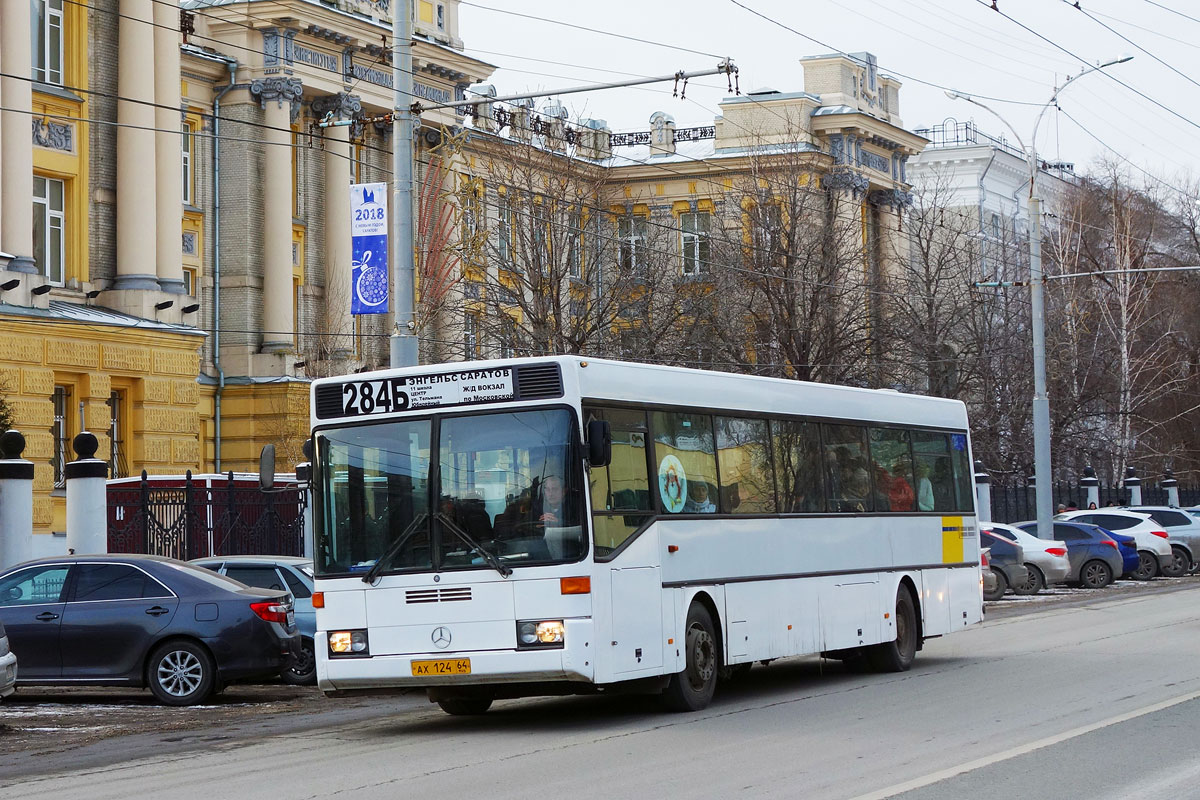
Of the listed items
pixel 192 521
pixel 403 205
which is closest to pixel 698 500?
pixel 403 205

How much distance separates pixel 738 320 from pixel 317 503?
1249 inches

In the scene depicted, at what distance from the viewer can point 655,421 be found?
15.0m

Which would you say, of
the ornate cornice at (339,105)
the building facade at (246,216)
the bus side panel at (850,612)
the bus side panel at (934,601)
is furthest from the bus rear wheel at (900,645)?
the ornate cornice at (339,105)

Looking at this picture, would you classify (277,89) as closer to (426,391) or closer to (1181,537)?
(1181,537)

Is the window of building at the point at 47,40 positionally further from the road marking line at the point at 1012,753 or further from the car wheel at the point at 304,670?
the road marking line at the point at 1012,753

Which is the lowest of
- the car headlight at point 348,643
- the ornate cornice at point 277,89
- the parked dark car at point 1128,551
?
the car headlight at point 348,643

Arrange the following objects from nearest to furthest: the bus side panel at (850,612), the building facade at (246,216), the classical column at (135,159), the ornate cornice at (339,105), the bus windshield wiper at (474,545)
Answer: the bus windshield wiper at (474,545) → the bus side panel at (850,612) → the building facade at (246,216) → the classical column at (135,159) → the ornate cornice at (339,105)

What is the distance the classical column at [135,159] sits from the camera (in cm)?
3844

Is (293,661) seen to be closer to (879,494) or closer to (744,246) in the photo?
(879,494)

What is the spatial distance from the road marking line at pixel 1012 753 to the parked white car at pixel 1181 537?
89.5 ft

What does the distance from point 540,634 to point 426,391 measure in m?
2.17

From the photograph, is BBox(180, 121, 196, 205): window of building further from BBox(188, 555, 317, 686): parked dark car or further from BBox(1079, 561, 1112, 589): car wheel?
→ BBox(188, 555, 317, 686): parked dark car

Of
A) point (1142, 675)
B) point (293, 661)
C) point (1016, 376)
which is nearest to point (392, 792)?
point (293, 661)

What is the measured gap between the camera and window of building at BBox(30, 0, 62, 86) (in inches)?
1447
